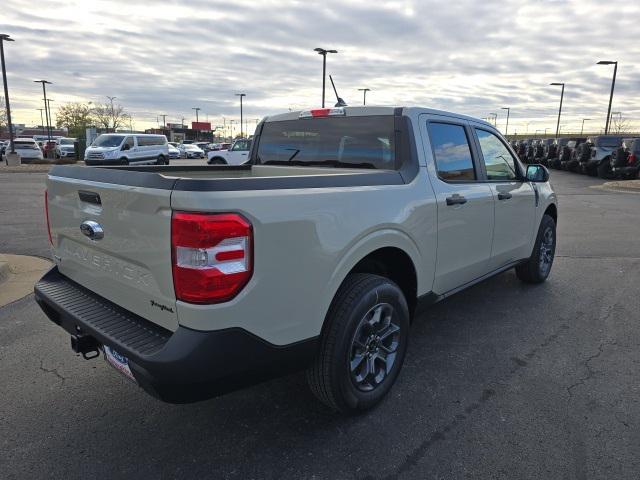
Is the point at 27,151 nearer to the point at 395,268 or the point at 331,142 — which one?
the point at 331,142

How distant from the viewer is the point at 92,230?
253 centimetres

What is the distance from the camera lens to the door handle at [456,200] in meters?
3.40

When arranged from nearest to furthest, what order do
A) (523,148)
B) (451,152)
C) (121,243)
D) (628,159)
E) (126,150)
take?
(121,243) → (451,152) → (628,159) → (126,150) → (523,148)

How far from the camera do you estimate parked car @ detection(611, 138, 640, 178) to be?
63.5 feet

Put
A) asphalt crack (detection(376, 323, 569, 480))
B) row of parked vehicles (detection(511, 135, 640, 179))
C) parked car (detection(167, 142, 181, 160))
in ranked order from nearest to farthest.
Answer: asphalt crack (detection(376, 323, 569, 480)), row of parked vehicles (detection(511, 135, 640, 179)), parked car (detection(167, 142, 181, 160))

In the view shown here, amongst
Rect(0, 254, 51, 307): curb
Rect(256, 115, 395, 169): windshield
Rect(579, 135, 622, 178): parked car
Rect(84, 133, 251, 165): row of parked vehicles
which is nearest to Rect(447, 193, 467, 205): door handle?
Rect(256, 115, 395, 169): windshield

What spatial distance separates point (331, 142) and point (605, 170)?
22.5 meters

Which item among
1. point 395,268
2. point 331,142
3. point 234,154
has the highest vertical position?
point 331,142

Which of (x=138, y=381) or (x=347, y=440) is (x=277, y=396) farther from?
(x=138, y=381)

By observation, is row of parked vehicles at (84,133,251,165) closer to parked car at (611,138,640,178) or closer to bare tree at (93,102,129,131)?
parked car at (611,138,640,178)

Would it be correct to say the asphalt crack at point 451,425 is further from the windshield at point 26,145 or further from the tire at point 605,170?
the windshield at point 26,145

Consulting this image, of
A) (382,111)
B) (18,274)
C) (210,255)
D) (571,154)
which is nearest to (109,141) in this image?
(18,274)

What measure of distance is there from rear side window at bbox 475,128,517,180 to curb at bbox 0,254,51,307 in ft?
15.1

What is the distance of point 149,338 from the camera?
2.26 m
